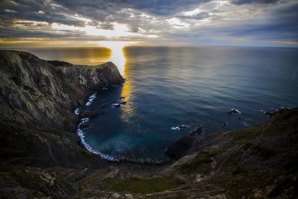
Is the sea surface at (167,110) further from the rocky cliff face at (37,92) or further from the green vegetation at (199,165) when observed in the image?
the green vegetation at (199,165)

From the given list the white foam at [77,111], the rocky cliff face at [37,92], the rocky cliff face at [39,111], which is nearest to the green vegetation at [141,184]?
the rocky cliff face at [39,111]

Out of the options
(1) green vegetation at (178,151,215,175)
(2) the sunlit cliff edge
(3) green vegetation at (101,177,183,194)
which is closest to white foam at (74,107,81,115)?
(2) the sunlit cliff edge

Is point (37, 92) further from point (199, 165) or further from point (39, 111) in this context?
point (199, 165)

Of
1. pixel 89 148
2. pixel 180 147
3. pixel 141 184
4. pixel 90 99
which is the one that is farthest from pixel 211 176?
pixel 90 99

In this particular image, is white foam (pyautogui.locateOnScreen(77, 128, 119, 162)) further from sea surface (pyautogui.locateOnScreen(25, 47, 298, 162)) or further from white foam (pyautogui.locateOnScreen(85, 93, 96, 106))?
white foam (pyautogui.locateOnScreen(85, 93, 96, 106))

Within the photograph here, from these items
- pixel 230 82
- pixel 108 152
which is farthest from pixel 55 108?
pixel 230 82

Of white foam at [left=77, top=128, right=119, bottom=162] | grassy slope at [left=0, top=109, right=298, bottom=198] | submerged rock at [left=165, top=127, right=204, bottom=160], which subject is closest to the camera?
grassy slope at [left=0, top=109, right=298, bottom=198]
